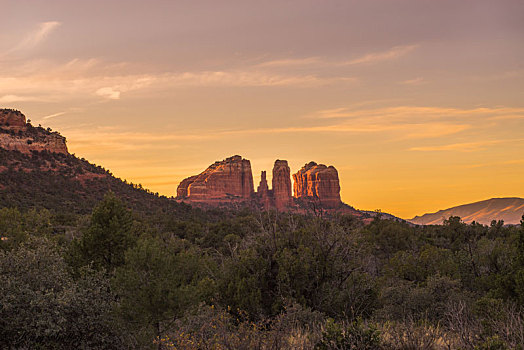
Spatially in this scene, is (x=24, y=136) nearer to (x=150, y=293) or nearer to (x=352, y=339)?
(x=150, y=293)

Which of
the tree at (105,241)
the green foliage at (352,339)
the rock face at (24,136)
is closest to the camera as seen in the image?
the green foliage at (352,339)

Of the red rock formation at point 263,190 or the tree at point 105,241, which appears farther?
the red rock formation at point 263,190

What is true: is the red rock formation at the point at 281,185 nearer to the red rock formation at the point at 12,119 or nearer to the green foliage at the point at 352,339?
the red rock formation at the point at 12,119

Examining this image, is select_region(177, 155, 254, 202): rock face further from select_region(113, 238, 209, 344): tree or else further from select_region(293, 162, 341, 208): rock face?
select_region(113, 238, 209, 344): tree

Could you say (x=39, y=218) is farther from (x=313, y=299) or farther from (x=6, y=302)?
(x=313, y=299)

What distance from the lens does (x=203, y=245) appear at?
49281mm

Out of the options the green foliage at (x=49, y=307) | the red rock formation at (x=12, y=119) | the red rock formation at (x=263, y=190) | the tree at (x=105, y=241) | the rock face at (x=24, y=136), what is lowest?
the green foliage at (x=49, y=307)

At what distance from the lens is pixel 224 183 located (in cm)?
18475

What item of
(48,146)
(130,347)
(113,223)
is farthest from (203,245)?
(48,146)

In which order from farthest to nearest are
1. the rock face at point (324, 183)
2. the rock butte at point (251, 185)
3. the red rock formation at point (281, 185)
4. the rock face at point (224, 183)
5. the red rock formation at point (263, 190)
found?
the red rock formation at point (263, 190) → the red rock formation at point (281, 185) → the rock face at point (224, 183) → the rock butte at point (251, 185) → the rock face at point (324, 183)

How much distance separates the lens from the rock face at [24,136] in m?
86.6

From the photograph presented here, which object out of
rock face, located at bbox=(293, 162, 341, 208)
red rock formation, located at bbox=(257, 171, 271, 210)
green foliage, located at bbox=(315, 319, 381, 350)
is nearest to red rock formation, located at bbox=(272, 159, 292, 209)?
→ red rock formation, located at bbox=(257, 171, 271, 210)

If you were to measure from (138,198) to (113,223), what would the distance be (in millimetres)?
64430

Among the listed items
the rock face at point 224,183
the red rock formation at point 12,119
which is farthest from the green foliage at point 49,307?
the rock face at point 224,183
